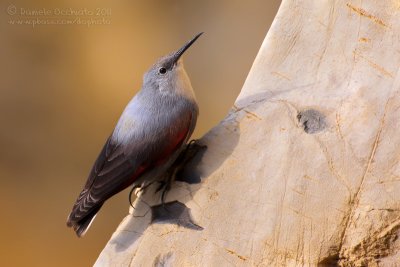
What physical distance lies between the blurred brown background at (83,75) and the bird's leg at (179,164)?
1565 millimetres

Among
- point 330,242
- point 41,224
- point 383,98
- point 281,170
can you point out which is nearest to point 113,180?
point 281,170

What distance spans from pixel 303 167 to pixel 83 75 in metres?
2.17

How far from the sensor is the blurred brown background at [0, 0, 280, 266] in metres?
3.70

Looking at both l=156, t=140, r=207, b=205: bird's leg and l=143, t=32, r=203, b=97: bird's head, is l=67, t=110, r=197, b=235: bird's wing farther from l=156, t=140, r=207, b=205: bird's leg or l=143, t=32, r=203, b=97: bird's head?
l=143, t=32, r=203, b=97: bird's head

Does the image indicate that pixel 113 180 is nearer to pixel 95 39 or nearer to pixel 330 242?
pixel 330 242

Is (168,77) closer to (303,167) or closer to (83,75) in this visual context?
(303,167)

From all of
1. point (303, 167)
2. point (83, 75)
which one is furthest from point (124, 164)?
point (83, 75)

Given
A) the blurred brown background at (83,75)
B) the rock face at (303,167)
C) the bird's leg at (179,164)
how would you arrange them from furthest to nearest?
the blurred brown background at (83,75)
the bird's leg at (179,164)
the rock face at (303,167)

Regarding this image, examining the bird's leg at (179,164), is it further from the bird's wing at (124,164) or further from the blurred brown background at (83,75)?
the blurred brown background at (83,75)

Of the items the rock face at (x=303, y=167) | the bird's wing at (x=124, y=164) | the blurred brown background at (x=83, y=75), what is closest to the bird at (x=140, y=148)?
the bird's wing at (x=124, y=164)

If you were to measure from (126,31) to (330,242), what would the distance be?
7.58ft

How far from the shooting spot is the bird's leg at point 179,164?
2.08 metres

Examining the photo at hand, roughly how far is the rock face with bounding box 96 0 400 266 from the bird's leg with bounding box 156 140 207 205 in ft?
0.13

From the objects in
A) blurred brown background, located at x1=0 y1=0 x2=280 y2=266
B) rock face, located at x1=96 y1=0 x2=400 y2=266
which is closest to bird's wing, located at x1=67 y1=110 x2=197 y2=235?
rock face, located at x1=96 y1=0 x2=400 y2=266
